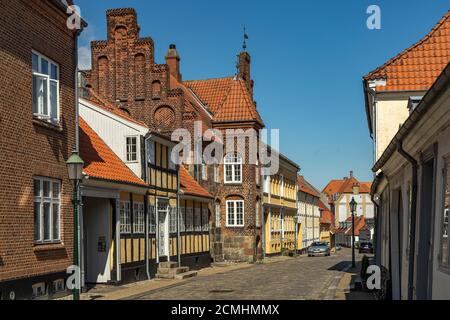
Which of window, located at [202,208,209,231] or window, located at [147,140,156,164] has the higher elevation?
window, located at [147,140,156,164]

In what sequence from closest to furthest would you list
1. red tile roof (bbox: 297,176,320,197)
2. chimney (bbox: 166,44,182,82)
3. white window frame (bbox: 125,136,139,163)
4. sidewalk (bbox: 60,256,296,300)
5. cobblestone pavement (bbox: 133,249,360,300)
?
cobblestone pavement (bbox: 133,249,360,300), sidewalk (bbox: 60,256,296,300), white window frame (bbox: 125,136,139,163), chimney (bbox: 166,44,182,82), red tile roof (bbox: 297,176,320,197)

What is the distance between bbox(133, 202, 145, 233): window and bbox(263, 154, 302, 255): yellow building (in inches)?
836

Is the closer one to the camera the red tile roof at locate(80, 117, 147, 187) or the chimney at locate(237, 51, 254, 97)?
the red tile roof at locate(80, 117, 147, 187)

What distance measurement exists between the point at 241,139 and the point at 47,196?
27098 millimetres

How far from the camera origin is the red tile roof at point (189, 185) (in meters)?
33.2

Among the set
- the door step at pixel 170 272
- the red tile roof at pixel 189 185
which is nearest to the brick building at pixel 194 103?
the red tile roof at pixel 189 185

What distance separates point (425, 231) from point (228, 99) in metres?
36.6

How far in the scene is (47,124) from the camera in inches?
683

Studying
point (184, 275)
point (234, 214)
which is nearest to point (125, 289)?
point (184, 275)

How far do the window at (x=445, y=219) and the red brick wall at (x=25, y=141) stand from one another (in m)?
10.4

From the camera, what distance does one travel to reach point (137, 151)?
87.5 ft

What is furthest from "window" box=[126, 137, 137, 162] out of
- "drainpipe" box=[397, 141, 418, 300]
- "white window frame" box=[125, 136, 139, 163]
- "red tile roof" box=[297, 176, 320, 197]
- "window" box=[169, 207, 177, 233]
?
"red tile roof" box=[297, 176, 320, 197]

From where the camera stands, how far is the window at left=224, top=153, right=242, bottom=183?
43438mm

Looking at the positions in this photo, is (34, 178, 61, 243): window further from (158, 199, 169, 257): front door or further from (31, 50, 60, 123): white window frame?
(158, 199, 169, 257): front door
